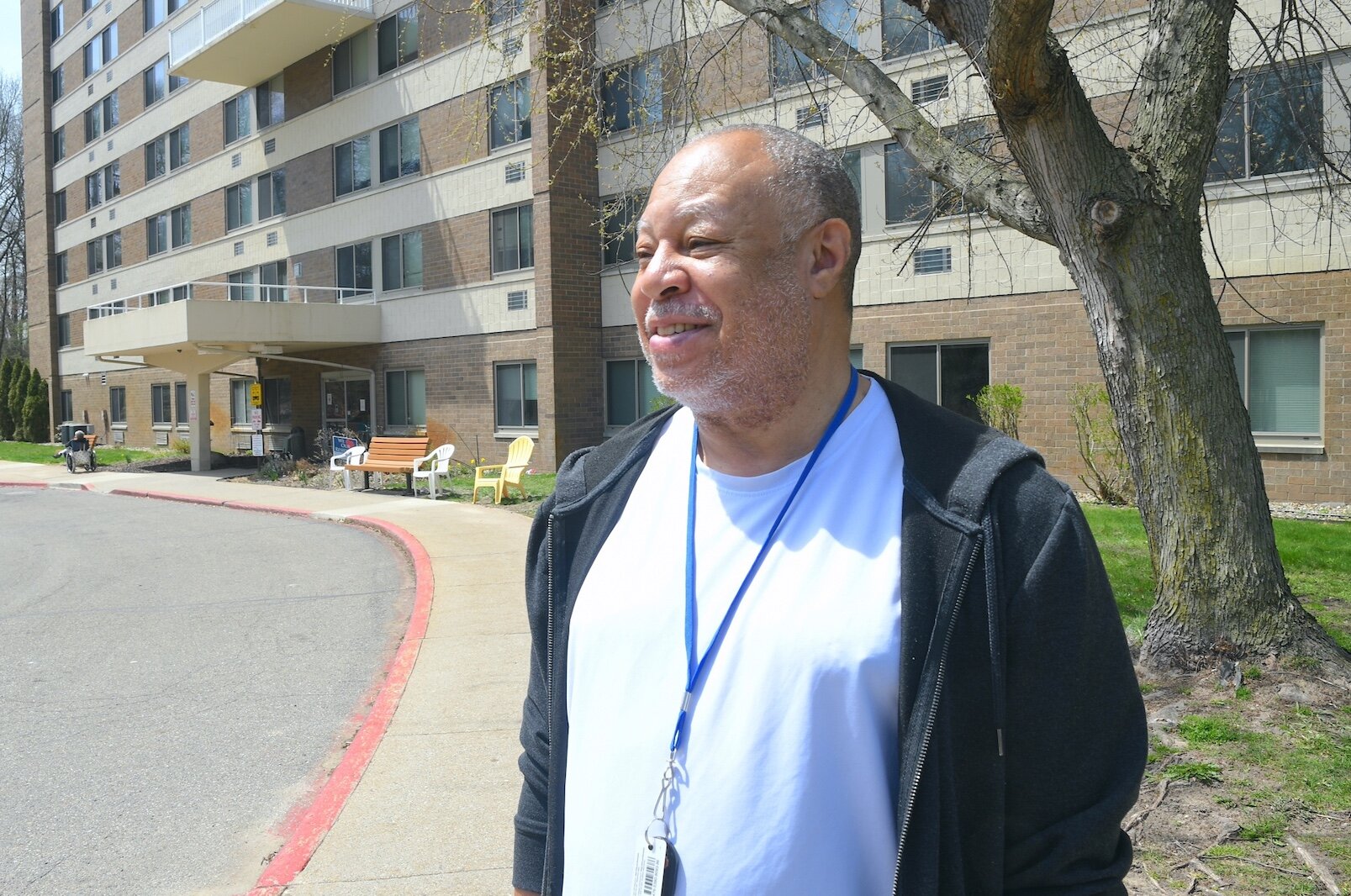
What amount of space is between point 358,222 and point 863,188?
1535 centimetres

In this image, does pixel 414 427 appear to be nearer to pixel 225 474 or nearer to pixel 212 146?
pixel 225 474

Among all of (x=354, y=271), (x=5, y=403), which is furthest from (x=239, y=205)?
(x=5, y=403)

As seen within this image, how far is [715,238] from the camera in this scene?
72.8 inches

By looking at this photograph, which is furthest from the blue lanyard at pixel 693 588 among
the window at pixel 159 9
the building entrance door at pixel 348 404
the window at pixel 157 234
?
the window at pixel 159 9

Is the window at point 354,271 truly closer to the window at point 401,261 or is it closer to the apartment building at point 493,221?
the apartment building at point 493,221

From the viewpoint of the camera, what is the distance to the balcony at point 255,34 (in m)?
26.6

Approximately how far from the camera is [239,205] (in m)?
33.1

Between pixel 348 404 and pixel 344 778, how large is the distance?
25.2m

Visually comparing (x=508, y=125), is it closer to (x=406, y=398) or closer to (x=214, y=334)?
(x=406, y=398)

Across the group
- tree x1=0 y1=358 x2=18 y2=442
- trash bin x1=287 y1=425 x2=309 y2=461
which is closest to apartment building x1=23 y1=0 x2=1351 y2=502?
trash bin x1=287 y1=425 x2=309 y2=461

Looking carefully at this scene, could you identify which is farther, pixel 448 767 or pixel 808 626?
pixel 448 767

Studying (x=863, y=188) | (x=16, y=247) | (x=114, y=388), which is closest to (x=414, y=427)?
(x=863, y=188)

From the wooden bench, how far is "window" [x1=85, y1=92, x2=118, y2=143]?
27707 mm

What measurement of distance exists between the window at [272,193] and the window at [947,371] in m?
20.4
